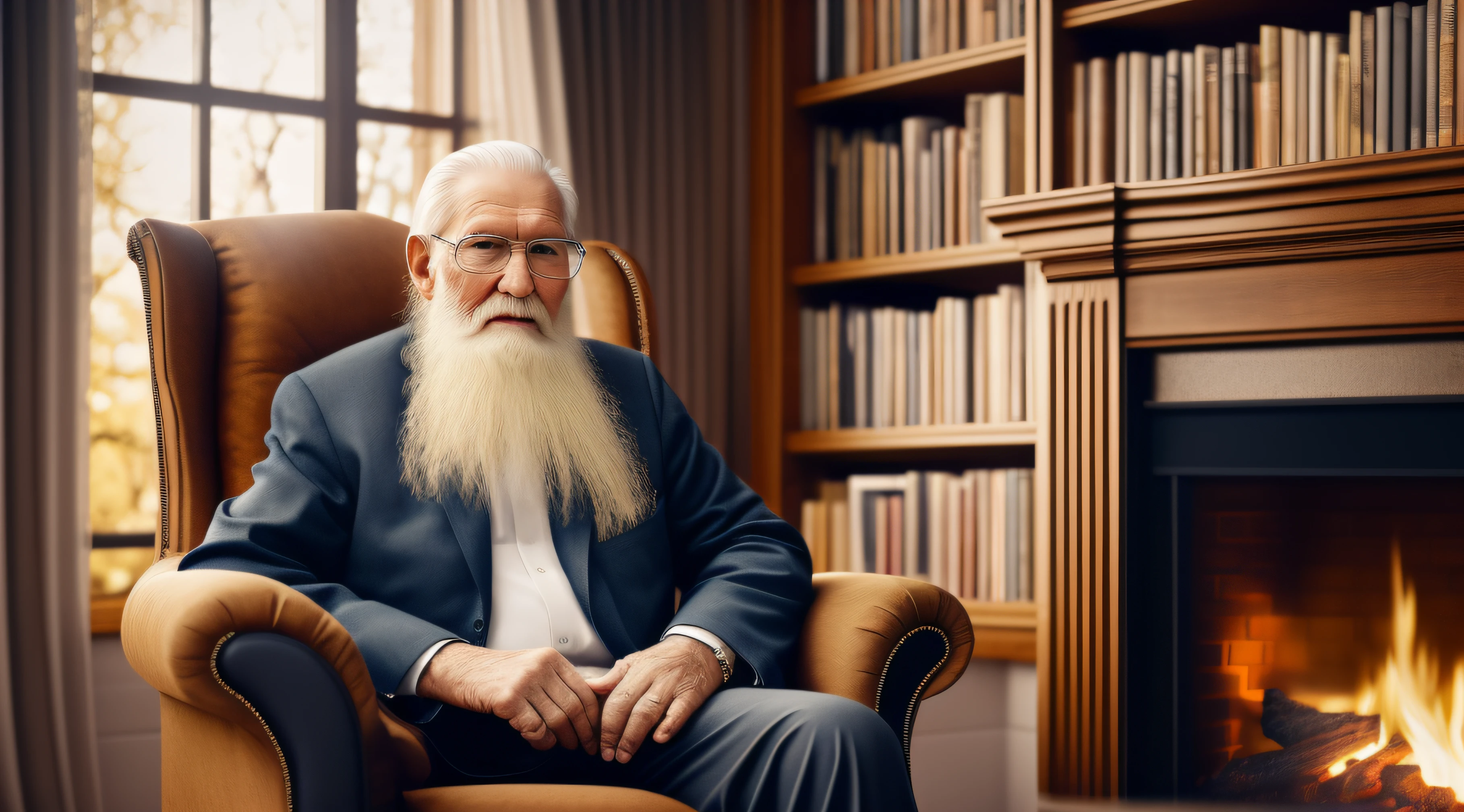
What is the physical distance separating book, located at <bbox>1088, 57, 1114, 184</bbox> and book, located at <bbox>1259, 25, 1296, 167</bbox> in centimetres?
31

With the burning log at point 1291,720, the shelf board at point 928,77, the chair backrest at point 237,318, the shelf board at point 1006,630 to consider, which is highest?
the shelf board at point 928,77

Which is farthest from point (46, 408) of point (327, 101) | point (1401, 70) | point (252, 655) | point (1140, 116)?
point (1401, 70)

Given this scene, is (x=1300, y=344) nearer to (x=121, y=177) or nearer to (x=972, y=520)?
(x=972, y=520)

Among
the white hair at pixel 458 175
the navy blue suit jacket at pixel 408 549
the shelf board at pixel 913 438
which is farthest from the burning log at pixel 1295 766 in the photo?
the white hair at pixel 458 175

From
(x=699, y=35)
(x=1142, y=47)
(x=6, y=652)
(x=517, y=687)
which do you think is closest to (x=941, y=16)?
(x=1142, y=47)

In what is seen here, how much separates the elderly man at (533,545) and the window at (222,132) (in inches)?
37.4

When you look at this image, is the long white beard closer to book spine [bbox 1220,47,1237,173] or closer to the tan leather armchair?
the tan leather armchair

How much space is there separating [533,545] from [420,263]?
46cm

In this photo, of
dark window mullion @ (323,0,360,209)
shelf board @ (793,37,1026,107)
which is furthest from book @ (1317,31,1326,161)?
dark window mullion @ (323,0,360,209)

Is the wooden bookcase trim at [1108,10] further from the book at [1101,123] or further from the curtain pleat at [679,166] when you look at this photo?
the curtain pleat at [679,166]

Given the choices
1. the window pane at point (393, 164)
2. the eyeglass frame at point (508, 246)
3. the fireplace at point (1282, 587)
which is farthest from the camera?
the window pane at point (393, 164)

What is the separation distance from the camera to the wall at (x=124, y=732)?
2.36 meters

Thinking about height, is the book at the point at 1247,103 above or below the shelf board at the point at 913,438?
above

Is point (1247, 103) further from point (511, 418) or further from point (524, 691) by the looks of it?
point (524, 691)
